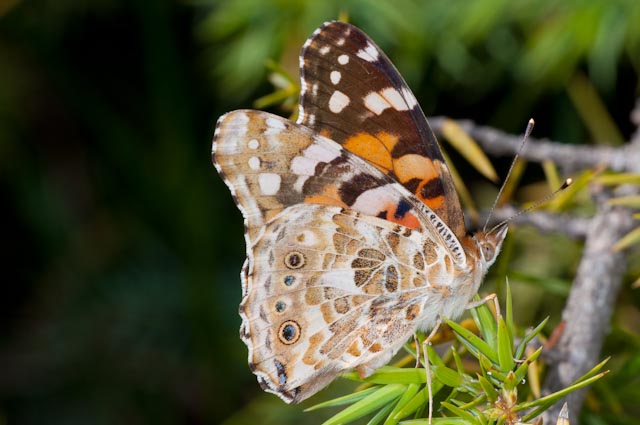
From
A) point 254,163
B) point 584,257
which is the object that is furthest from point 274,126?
point 584,257

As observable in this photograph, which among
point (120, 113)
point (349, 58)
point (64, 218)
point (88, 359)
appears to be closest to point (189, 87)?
point (120, 113)

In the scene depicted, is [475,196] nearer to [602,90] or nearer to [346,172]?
[602,90]

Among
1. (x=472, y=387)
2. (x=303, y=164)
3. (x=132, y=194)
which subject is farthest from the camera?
(x=132, y=194)

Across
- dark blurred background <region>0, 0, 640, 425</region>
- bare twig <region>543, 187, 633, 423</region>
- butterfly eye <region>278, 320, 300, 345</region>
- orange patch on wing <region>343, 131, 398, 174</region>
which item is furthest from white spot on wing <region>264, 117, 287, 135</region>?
dark blurred background <region>0, 0, 640, 425</region>

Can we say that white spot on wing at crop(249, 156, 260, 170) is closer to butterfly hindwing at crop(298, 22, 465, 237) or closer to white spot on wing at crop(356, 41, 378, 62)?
butterfly hindwing at crop(298, 22, 465, 237)

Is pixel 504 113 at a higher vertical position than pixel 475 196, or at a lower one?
higher

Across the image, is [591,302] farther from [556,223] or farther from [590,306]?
[556,223]

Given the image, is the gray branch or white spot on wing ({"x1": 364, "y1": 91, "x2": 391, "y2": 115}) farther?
white spot on wing ({"x1": 364, "y1": 91, "x2": 391, "y2": 115})
